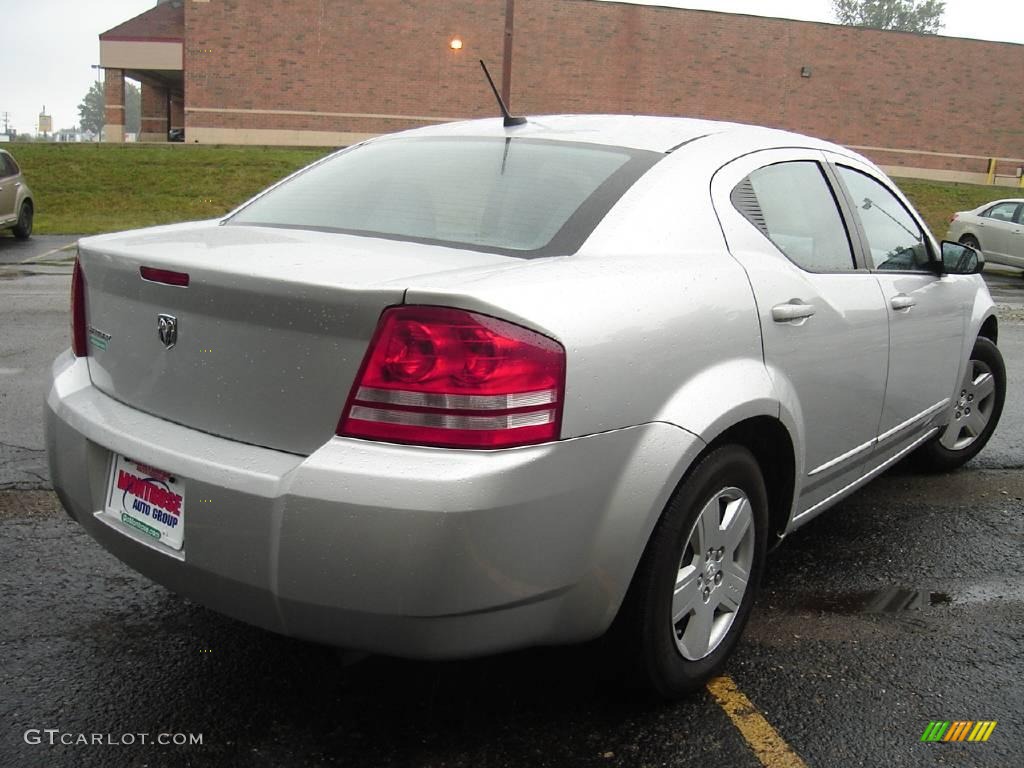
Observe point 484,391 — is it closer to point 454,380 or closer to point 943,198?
point 454,380

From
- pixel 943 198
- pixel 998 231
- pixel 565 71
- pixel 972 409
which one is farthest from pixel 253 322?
pixel 565 71

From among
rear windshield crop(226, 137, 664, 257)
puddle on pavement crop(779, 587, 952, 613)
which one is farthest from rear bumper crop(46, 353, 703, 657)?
puddle on pavement crop(779, 587, 952, 613)

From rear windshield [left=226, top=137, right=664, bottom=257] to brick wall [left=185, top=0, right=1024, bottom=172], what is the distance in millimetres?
34537

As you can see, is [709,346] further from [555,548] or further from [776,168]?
[776,168]

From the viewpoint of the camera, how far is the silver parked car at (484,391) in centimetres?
206

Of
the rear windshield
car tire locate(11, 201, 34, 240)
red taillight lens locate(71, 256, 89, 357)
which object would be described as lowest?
car tire locate(11, 201, 34, 240)

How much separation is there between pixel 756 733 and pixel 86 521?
6.11ft

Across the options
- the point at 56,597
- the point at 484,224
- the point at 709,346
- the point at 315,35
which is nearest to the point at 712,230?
the point at 709,346

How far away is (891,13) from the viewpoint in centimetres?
9731

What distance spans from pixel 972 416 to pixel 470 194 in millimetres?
3292

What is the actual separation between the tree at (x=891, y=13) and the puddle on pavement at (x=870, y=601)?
10475 cm

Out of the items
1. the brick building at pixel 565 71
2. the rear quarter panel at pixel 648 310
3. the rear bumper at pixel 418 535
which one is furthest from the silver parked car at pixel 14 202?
the brick building at pixel 565 71

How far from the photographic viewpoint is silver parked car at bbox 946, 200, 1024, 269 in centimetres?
1702

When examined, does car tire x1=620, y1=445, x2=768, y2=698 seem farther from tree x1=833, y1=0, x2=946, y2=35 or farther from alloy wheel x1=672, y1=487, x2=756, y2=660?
tree x1=833, y1=0, x2=946, y2=35
